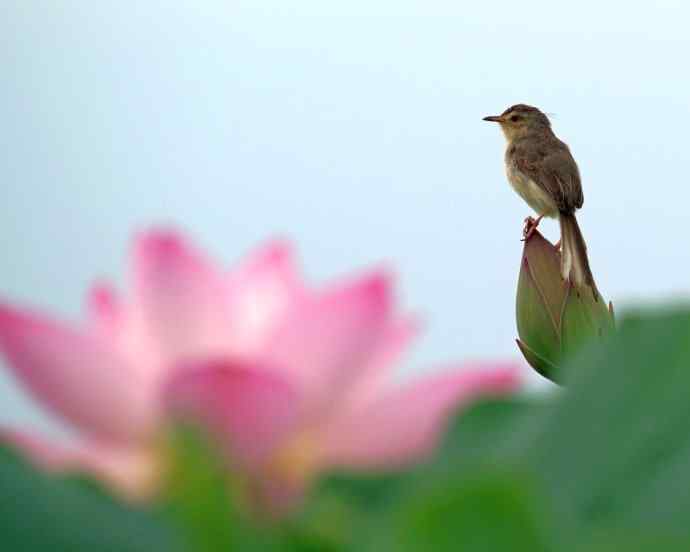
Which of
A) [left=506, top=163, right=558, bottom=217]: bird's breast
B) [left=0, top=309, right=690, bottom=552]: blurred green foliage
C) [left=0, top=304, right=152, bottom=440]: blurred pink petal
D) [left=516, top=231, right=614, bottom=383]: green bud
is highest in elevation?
[left=506, top=163, right=558, bottom=217]: bird's breast

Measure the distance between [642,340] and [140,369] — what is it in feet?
0.37

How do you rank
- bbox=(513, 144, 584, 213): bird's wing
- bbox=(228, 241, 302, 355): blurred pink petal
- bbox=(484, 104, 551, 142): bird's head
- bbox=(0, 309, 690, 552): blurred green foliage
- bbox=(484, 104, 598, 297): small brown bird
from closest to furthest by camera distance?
bbox=(0, 309, 690, 552): blurred green foliage
bbox=(228, 241, 302, 355): blurred pink petal
bbox=(484, 104, 598, 297): small brown bird
bbox=(513, 144, 584, 213): bird's wing
bbox=(484, 104, 551, 142): bird's head

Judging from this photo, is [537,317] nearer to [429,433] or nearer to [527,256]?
[527,256]

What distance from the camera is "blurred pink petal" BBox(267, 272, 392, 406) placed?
245mm

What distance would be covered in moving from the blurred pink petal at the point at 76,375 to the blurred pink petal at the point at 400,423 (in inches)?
1.7

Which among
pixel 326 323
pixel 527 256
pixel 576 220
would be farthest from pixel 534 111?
pixel 326 323

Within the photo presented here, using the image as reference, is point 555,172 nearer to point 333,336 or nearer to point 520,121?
point 520,121

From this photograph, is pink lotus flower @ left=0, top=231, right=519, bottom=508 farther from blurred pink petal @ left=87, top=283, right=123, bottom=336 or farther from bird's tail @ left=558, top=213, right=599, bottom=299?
bird's tail @ left=558, top=213, right=599, bottom=299

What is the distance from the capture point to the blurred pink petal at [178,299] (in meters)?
0.26

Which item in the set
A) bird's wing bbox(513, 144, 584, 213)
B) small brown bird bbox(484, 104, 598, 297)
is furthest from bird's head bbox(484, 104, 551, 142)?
bird's wing bbox(513, 144, 584, 213)

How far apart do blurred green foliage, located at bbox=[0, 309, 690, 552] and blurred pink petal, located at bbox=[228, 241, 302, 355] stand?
0.17 feet

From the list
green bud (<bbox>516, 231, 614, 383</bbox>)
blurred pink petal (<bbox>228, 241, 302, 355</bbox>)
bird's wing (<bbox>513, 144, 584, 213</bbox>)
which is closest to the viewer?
blurred pink petal (<bbox>228, 241, 302, 355</bbox>)

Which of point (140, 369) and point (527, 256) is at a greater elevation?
point (527, 256)

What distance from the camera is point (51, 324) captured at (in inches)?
9.4
